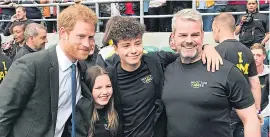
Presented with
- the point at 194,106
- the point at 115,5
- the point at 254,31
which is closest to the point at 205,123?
the point at 194,106

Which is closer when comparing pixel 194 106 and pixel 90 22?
pixel 90 22

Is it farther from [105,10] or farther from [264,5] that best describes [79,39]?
[105,10]

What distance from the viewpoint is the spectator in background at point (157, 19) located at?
380 inches

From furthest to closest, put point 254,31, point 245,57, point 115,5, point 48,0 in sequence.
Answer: point 48,0
point 115,5
point 254,31
point 245,57

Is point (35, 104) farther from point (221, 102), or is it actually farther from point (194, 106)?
point (221, 102)

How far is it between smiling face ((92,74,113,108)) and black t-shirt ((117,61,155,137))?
10cm

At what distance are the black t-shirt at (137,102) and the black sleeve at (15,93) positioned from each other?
0.88m

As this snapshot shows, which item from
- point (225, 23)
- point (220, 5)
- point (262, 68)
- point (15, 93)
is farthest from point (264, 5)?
point (15, 93)

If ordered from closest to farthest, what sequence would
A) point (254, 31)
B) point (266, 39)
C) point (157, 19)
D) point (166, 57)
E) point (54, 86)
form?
point (54, 86) → point (166, 57) → point (266, 39) → point (254, 31) → point (157, 19)

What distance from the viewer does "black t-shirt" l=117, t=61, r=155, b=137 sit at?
340 cm

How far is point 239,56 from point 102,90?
2356 mm

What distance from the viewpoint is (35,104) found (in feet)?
9.38

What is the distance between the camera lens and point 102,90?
11.3ft

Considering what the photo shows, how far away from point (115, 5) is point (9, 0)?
3.50 metres
